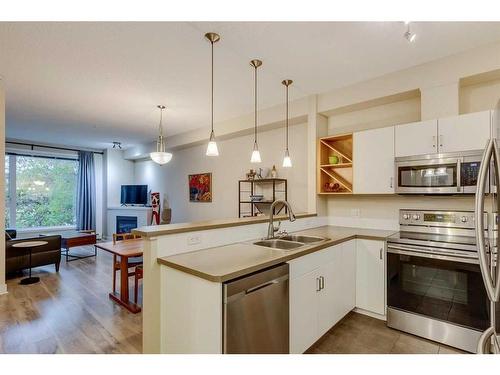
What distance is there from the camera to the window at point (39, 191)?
653 centimetres

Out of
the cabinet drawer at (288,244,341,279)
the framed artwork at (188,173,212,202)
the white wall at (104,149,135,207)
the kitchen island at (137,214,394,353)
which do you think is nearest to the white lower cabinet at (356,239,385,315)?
the cabinet drawer at (288,244,341,279)

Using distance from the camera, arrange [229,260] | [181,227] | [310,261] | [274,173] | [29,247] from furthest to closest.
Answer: [274,173] < [29,247] < [310,261] < [181,227] < [229,260]

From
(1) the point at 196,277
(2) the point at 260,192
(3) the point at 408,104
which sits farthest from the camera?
(2) the point at 260,192

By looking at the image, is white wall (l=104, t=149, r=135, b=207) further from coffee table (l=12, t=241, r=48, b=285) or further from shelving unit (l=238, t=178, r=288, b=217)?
shelving unit (l=238, t=178, r=288, b=217)

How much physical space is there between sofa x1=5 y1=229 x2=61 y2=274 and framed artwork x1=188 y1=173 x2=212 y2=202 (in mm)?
2627

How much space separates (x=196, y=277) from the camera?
1597 millimetres

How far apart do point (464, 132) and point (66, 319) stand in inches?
168

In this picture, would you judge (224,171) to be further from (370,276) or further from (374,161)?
(370,276)

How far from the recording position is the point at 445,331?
2.23m

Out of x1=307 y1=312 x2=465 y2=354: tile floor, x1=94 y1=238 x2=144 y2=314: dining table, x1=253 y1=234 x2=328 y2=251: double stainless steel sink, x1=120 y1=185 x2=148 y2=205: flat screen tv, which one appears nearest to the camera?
x1=307 y1=312 x2=465 y2=354: tile floor

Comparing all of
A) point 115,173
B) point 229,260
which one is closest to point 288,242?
point 229,260

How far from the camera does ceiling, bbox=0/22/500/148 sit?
2.22 meters

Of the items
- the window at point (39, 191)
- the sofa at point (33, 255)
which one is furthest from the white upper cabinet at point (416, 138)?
the window at point (39, 191)

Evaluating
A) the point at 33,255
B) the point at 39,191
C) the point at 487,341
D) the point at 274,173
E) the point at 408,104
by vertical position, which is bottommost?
the point at 33,255
